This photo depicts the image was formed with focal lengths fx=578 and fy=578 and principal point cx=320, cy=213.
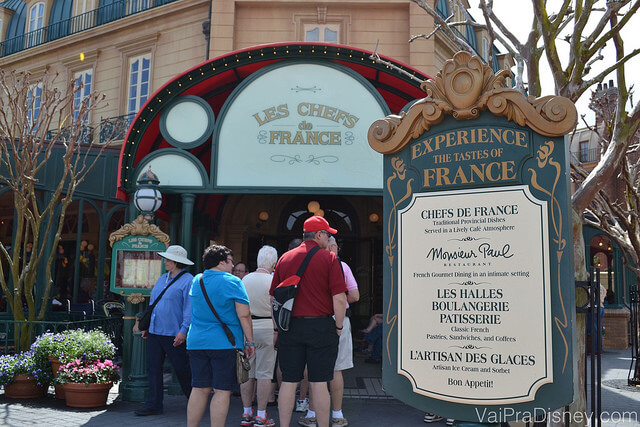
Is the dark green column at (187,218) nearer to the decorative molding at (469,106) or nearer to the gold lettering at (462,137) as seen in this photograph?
the decorative molding at (469,106)

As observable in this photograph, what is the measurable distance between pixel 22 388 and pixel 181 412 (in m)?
2.05

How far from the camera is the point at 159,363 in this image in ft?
20.6

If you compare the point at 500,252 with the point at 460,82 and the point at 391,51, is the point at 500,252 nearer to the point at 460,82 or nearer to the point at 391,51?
the point at 460,82

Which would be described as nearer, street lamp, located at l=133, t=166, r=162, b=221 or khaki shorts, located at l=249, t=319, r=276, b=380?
khaki shorts, located at l=249, t=319, r=276, b=380

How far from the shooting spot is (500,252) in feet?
9.89

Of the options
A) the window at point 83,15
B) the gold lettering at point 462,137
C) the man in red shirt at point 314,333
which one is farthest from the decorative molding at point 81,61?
the gold lettering at point 462,137

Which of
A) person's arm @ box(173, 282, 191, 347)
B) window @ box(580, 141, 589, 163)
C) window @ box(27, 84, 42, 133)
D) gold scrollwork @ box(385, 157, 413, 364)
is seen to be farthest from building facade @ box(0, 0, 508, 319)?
window @ box(580, 141, 589, 163)

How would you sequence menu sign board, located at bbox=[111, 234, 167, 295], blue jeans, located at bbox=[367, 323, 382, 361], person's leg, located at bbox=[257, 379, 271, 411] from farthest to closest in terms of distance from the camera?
1. blue jeans, located at bbox=[367, 323, 382, 361]
2. menu sign board, located at bbox=[111, 234, 167, 295]
3. person's leg, located at bbox=[257, 379, 271, 411]

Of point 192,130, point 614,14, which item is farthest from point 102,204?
point 614,14

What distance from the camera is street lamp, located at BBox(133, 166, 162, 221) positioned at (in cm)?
721

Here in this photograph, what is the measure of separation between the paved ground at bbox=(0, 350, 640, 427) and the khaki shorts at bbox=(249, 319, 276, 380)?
0.67 m

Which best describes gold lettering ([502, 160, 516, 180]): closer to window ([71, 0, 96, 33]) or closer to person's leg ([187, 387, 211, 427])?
person's leg ([187, 387, 211, 427])

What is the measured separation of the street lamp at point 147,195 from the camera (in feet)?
23.7

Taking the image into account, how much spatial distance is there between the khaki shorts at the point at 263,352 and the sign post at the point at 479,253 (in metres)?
2.62
